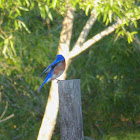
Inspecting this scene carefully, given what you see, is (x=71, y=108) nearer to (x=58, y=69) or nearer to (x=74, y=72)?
(x=58, y=69)

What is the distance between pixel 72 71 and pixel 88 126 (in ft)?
4.36

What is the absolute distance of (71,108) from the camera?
281 cm

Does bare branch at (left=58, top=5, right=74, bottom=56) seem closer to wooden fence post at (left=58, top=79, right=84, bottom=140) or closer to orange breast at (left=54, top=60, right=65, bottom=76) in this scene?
orange breast at (left=54, top=60, right=65, bottom=76)

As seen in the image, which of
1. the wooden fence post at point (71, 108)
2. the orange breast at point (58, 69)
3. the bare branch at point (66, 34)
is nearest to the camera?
the wooden fence post at point (71, 108)

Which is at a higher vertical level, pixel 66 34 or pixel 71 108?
pixel 66 34

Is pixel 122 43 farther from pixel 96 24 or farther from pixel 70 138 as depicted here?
pixel 70 138

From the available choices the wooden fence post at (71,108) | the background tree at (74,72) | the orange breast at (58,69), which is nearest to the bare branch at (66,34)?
the background tree at (74,72)

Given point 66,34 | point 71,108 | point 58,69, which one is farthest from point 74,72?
point 71,108

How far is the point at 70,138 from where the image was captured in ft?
9.34

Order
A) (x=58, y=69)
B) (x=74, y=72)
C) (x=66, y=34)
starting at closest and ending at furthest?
(x=58, y=69) → (x=66, y=34) → (x=74, y=72)

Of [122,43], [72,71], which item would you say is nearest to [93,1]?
[122,43]

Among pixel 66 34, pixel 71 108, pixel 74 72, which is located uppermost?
pixel 66 34

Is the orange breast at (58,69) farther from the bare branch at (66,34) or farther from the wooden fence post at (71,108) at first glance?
the bare branch at (66,34)

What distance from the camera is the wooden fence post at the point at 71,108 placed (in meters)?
2.80
